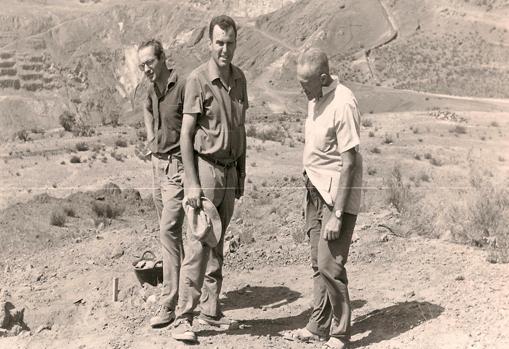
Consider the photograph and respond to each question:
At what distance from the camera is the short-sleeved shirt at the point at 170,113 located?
570cm

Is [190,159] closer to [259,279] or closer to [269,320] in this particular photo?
[269,320]

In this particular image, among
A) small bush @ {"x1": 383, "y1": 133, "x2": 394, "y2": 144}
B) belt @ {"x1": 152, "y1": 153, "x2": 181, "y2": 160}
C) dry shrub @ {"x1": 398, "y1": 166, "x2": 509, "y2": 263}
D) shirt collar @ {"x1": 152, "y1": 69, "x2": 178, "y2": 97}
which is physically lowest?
small bush @ {"x1": 383, "y1": 133, "x2": 394, "y2": 144}

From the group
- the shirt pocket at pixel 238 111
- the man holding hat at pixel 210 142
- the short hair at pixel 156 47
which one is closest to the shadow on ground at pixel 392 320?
the man holding hat at pixel 210 142

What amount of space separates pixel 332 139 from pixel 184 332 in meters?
1.82

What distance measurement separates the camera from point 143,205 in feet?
40.0

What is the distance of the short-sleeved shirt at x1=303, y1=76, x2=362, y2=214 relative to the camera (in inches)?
183

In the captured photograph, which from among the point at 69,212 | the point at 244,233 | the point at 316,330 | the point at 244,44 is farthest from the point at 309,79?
the point at 244,44

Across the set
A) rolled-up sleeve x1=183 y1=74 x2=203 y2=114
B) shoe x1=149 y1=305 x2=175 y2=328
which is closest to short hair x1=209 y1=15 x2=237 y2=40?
rolled-up sleeve x1=183 y1=74 x2=203 y2=114

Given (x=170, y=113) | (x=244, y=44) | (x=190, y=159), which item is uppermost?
(x=244, y=44)

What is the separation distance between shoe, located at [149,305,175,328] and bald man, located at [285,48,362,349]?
1.37 m

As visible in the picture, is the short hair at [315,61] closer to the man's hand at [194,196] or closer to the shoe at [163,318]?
the man's hand at [194,196]

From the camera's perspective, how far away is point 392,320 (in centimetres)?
555

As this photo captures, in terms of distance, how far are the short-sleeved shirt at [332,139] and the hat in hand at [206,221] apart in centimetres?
76

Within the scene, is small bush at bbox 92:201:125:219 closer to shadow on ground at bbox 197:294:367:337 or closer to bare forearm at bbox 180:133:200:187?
shadow on ground at bbox 197:294:367:337
